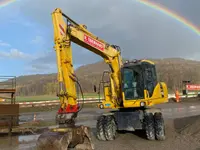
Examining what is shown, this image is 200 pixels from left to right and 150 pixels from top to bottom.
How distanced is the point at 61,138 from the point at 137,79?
5841 millimetres

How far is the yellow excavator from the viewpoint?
11555mm

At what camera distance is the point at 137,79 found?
46.2 feet

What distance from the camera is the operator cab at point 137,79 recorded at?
45.5 ft

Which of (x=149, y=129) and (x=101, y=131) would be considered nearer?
(x=149, y=129)

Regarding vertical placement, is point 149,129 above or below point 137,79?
below

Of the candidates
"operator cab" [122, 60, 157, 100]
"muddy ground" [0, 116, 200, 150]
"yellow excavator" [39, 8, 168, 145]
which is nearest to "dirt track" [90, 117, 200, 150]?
"muddy ground" [0, 116, 200, 150]

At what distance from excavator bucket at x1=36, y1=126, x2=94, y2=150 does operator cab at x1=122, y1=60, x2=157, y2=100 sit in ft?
12.4

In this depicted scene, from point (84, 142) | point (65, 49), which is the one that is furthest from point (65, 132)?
point (65, 49)

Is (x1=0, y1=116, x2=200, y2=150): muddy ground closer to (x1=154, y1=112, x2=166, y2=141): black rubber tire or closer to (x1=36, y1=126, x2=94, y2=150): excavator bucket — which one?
(x1=154, y1=112, x2=166, y2=141): black rubber tire

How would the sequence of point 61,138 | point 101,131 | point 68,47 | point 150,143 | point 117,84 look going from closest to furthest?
point 61,138, point 68,47, point 150,143, point 101,131, point 117,84

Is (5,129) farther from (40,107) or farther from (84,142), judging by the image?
(40,107)

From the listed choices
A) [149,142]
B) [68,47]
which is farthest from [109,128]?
[68,47]

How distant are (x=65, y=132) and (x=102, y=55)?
6124 millimetres

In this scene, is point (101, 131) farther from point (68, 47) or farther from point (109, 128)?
point (68, 47)
